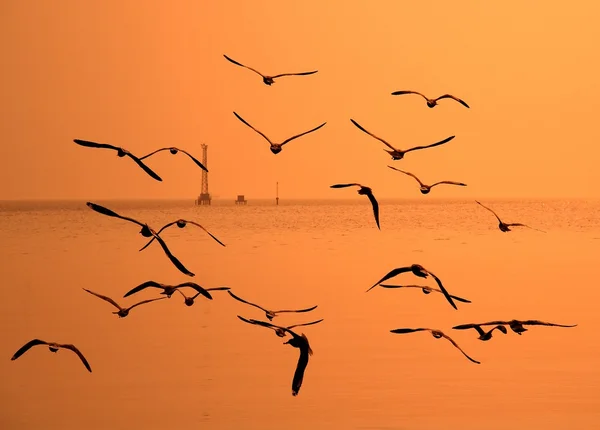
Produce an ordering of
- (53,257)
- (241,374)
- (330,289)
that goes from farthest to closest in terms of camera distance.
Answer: (53,257) < (330,289) < (241,374)

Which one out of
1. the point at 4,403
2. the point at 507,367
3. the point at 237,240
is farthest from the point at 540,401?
the point at 237,240

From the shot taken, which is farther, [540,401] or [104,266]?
[104,266]

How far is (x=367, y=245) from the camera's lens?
9975 cm

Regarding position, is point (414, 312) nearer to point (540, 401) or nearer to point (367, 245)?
point (540, 401)

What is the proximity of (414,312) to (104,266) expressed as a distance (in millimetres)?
30530

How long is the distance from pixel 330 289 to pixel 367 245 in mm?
40757

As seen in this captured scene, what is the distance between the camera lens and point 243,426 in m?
30.6

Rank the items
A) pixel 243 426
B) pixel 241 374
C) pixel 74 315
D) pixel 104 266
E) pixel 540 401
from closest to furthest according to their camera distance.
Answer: pixel 243 426, pixel 540 401, pixel 241 374, pixel 74 315, pixel 104 266

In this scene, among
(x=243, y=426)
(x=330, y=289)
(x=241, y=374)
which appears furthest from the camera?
(x=330, y=289)

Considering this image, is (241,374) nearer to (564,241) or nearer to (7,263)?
(7,263)

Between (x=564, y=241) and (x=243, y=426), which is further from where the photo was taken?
(x=564, y=241)

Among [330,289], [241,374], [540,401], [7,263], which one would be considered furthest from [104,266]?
[540,401]

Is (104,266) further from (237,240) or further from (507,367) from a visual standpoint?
(507,367)

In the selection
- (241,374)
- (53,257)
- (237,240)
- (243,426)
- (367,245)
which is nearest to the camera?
(243,426)
